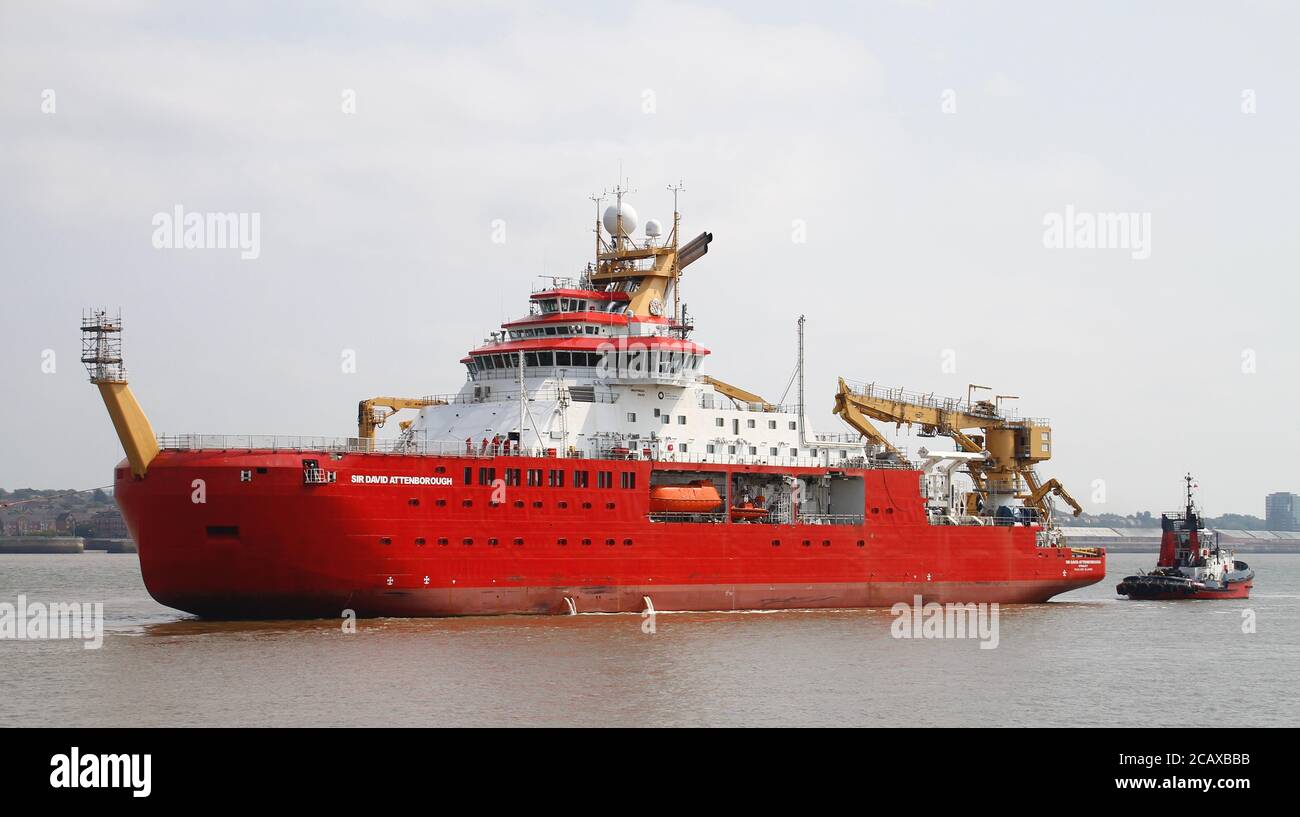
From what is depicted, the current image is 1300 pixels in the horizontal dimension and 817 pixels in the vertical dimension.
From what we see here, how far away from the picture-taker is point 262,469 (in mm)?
34406

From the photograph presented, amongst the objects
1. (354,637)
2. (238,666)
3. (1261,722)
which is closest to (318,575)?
(354,637)

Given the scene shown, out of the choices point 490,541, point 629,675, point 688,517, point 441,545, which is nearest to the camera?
point 629,675

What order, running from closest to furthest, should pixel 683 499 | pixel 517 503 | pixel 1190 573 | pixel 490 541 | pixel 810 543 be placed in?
pixel 490 541
pixel 517 503
pixel 683 499
pixel 810 543
pixel 1190 573

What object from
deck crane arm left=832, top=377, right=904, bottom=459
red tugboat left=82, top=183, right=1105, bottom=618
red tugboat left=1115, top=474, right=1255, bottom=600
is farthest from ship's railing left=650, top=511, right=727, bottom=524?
red tugboat left=1115, top=474, right=1255, bottom=600

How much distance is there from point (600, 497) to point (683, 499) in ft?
10.1

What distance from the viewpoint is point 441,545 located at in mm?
36688

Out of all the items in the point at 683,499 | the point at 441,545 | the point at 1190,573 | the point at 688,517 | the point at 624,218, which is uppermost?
the point at 624,218

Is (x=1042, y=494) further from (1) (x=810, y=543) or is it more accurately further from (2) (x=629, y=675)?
(2) (x=629, y=675)

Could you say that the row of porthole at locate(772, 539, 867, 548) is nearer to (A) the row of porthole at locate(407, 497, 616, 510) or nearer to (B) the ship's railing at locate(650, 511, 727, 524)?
(B) the ship's railing at locate(650, 511, 727, 524)

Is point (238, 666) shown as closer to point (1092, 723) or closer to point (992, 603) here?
point (1092, 723)

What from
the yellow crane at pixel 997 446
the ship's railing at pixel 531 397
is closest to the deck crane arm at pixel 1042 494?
the yellow crane at pixel 997 446

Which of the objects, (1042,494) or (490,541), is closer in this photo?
(490,541)

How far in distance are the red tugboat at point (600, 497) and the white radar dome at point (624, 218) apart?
3.0 inches

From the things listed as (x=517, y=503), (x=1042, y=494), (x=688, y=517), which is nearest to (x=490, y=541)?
(x=517, y=503)
